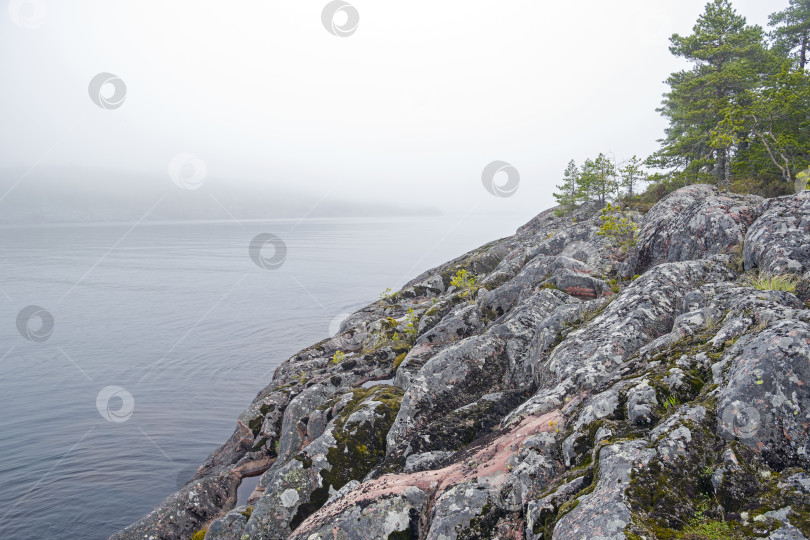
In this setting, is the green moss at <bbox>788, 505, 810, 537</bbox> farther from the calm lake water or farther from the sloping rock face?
the calm lake water

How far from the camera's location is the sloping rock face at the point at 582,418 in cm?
567

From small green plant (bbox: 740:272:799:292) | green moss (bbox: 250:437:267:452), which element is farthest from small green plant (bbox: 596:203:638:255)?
green moss (bbox: 250:437:267:452)

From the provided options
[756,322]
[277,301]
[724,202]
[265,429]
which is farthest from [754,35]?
[277,301]

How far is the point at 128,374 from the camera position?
140 ft

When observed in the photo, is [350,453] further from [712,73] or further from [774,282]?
[712,73]

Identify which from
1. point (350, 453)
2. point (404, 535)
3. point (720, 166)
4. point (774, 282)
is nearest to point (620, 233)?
point (774, 282)

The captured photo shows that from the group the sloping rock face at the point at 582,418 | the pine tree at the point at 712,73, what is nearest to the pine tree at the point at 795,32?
the pine tree at the point at 712,73

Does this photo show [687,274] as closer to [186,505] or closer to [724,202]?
[724,202]

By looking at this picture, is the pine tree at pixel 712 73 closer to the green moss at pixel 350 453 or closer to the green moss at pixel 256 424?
the green moss at pixel 350 453

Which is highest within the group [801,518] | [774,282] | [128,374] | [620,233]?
[620,233]

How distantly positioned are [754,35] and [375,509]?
44568mm

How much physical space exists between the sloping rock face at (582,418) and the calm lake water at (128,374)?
9.63 metres

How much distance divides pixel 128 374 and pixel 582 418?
49.1 metres

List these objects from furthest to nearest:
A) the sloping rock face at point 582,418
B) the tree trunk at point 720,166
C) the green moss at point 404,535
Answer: the tree trunk at point 720,166, the green moss at point 404,535, the sloping rock face at point 582,418
